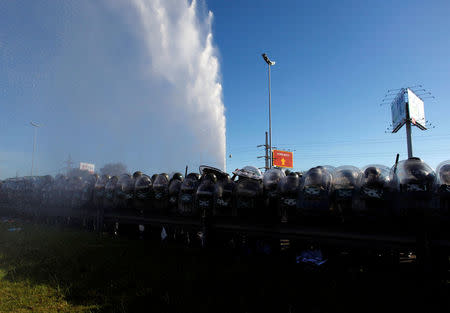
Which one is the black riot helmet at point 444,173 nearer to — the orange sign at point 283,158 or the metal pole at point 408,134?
the metal pole at point 408,134

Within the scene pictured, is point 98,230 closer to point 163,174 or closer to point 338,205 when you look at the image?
point 163,174

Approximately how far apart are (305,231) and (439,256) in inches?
100

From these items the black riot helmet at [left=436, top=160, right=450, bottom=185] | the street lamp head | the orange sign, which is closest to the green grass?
the black riot helmet at [left=436, top=160, right=450, bottom=185]

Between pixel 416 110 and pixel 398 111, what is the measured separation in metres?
2.09

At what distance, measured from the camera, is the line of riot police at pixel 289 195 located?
18.2ft

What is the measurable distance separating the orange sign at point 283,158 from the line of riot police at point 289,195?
38.3m

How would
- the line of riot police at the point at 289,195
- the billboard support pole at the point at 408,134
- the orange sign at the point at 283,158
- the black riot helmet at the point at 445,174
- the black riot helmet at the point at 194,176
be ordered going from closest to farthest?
the black riot helmet at the point at 445,174 < the line of riot police at the point at 289,195 < the black riot helmet at the point at 194,176 < the billboard support pole at the point at 408,134 < the orange sign at the point at 283,158

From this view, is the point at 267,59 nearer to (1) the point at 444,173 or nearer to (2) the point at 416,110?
(2) the point at 416,110

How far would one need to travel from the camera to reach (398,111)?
3512 centimetres

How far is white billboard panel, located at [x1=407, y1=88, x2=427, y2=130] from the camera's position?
33.5 metres

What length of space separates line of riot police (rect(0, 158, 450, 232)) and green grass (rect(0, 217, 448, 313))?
117cm

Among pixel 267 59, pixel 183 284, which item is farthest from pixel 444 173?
pixel 267 59

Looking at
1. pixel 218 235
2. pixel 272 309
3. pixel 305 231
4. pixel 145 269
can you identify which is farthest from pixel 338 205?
pixel 145 269

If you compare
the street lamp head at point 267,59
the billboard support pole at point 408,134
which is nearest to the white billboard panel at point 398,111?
the billboard support pole at point 408,134
